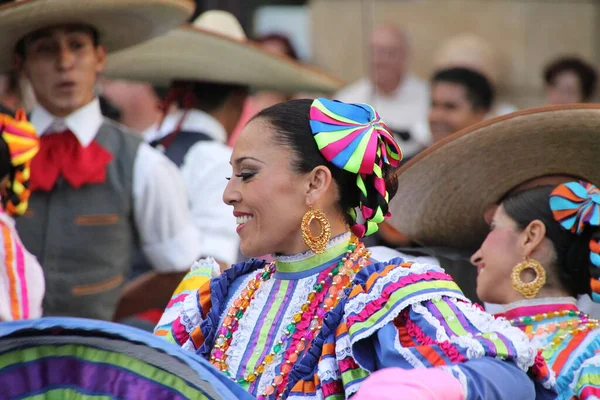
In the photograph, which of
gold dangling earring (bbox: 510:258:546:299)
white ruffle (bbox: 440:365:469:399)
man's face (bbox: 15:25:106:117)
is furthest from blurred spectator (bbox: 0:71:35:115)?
white ruffle (bbox: 440:365:469:399)

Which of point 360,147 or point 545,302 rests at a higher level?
point 360,147

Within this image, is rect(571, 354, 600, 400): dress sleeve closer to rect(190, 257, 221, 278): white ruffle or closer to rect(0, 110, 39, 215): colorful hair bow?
rect(190, 257, 221, 278): white ruffle

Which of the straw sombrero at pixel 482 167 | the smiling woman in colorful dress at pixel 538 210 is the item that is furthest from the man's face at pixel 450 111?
the smiling woman in colorful dress at pixel 538 210

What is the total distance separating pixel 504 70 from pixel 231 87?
389 centimetres

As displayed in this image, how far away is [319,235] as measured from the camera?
9.45 feet

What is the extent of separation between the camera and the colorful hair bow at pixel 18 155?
13.3 feet

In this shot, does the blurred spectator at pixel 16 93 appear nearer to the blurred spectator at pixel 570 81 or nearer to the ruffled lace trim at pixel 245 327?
the ruffled lace trim at pixel 245 327

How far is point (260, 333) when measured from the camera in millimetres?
2895

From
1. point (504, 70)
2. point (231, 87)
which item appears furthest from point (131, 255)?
point (504, 70)

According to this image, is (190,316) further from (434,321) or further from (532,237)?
(532,237)

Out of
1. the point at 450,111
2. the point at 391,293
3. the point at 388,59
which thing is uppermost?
the point at 391,293

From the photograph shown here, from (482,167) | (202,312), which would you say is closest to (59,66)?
(482,167)

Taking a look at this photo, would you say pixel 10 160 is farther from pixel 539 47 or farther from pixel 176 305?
pixel 539 47

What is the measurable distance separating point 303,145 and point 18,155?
150 centimetres
